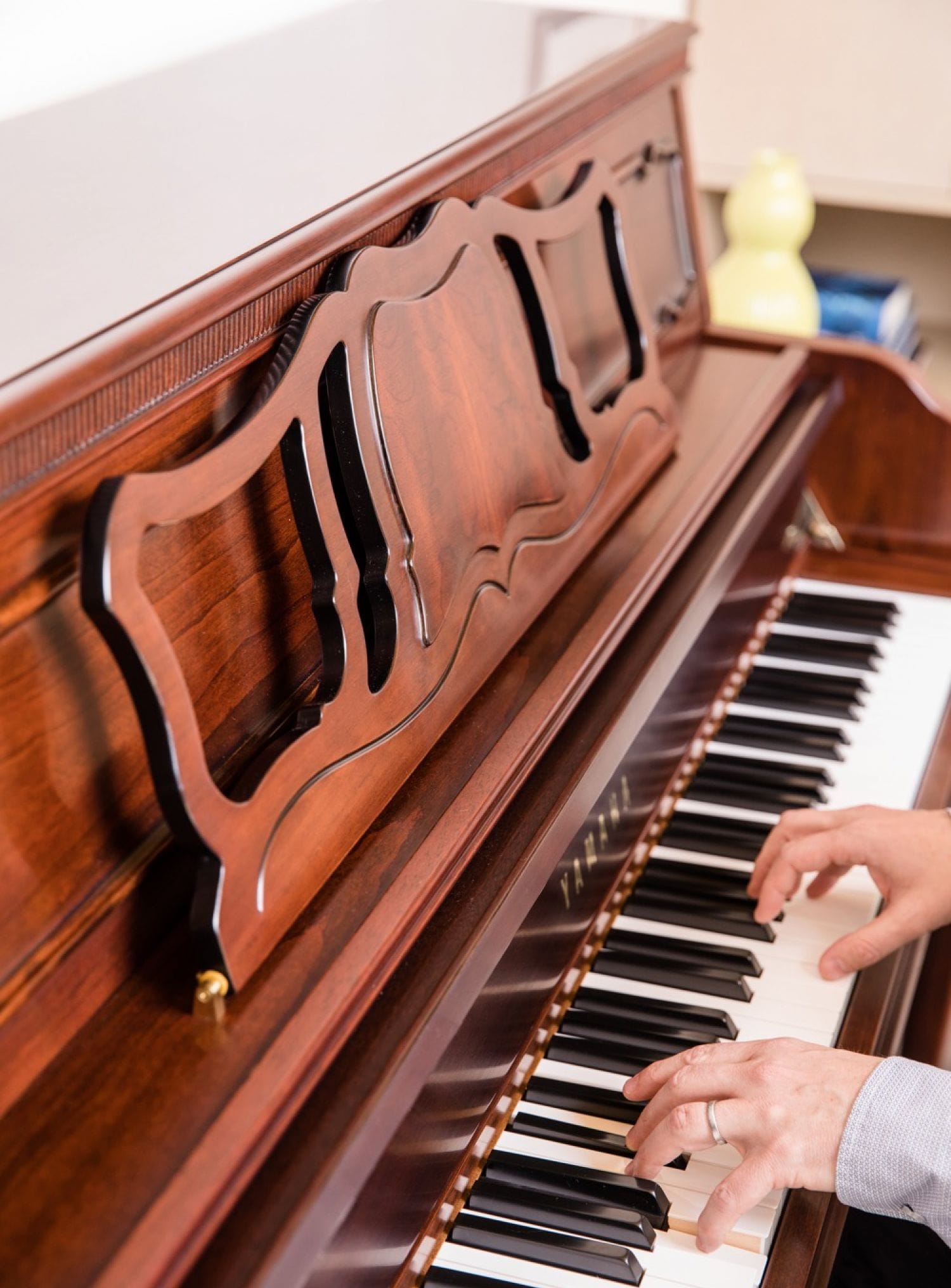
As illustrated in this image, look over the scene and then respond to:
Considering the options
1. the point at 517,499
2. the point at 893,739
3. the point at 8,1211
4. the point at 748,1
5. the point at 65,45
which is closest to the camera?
the point at 8,1211

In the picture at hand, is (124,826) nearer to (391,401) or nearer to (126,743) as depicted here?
(126,743)

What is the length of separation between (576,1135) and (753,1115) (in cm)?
15

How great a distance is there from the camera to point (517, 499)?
134 centimetres

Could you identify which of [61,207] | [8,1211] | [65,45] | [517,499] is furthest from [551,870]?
[65,45]

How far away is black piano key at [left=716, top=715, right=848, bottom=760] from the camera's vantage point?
1.75 m

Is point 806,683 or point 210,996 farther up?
point 806,683

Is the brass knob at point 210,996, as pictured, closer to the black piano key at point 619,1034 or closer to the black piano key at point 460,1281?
the black piano key at point 460,1281

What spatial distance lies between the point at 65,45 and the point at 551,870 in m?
1.13

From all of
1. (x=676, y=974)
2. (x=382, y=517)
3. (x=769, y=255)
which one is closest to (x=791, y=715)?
(x=676, y=974)

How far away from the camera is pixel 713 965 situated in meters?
1.37

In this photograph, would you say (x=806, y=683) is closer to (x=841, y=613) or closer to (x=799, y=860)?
(x=841, y=613)

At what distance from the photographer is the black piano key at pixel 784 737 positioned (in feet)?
5.75

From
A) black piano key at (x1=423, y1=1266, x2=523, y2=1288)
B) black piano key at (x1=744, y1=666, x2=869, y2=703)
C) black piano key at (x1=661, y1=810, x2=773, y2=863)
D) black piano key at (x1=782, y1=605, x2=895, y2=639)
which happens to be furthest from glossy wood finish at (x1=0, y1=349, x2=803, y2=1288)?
black piano key at (x1=782, y1=605, x2=895, y2=639)

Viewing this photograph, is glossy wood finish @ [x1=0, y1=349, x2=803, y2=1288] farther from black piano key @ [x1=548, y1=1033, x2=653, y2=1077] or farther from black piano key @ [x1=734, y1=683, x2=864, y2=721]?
black piano key @ [x1=734, y1=683, x2=864, y2=721]
